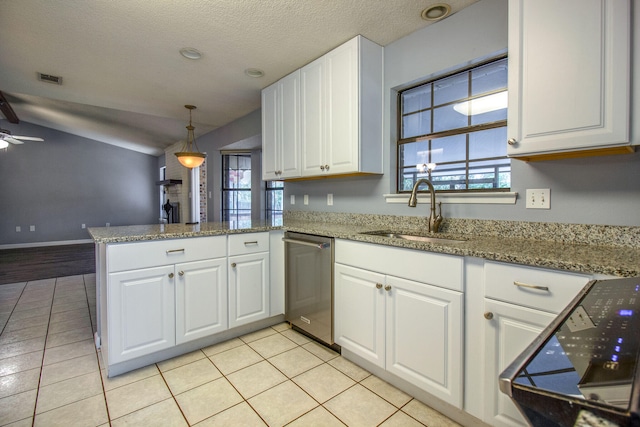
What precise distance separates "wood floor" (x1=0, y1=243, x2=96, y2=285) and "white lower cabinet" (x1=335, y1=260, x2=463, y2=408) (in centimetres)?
455

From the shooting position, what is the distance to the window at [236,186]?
19.1 feet

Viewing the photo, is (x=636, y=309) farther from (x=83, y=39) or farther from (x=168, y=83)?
(x=168, y=83)

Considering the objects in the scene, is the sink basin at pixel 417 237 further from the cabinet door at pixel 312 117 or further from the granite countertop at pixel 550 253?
the cabinet door at pixel 312 117

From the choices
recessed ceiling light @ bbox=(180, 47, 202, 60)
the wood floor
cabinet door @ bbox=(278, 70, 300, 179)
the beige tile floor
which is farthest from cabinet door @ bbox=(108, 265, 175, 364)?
the wood floor

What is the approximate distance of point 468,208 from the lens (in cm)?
199

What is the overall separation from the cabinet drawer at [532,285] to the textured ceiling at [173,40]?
165cm

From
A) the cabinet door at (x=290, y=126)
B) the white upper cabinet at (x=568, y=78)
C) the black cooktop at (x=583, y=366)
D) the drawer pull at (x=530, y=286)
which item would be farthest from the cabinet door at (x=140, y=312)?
the white upper cabinet at (x=568, y=78)

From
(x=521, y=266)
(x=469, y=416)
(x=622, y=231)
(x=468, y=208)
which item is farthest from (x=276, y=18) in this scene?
(x=469, y=416)

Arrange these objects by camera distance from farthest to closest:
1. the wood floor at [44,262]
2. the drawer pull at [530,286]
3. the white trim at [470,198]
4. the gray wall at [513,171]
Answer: the wood floor at [44,262], the white trim at [470,198], the gray wall at [513,171], the drawer pull at [530,286]

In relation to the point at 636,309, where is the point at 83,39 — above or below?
above

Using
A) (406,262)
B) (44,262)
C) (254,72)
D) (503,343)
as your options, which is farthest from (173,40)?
(44,262)

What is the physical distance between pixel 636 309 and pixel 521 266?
737 mm

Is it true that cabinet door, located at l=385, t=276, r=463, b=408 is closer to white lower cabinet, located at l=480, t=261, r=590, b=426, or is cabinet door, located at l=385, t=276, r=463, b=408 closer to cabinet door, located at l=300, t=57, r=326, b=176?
white lower cabinet, located at l=480, t=261, r=590, b=426

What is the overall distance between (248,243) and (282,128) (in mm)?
1188
